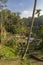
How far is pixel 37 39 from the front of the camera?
24.1 m

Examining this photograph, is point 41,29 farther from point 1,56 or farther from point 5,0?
point 1,56

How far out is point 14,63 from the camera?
1364 centimetres

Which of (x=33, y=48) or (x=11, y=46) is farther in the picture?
(x=33, y=48)

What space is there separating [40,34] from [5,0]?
767cm

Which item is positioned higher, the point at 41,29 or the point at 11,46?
the point at 41,29

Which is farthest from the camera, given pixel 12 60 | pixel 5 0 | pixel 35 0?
pixel 5 0

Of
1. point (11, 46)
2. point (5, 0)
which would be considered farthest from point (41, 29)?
point (5, 0)

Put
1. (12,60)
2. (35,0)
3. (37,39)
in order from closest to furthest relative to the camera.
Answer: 1. (12,60)
2. (35,0)
3. (37,39)

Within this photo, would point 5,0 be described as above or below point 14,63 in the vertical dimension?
above

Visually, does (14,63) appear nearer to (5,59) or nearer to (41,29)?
(5,59)

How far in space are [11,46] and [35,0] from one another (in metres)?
6.72


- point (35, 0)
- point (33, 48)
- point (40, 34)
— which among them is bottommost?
point (33, 48)

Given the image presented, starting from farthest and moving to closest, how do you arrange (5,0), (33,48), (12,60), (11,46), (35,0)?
(5,0) < (33,48) < (11,46) < (35,0) < (12,60)

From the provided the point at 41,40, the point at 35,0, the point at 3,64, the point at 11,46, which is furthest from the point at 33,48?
the point at 3,64
